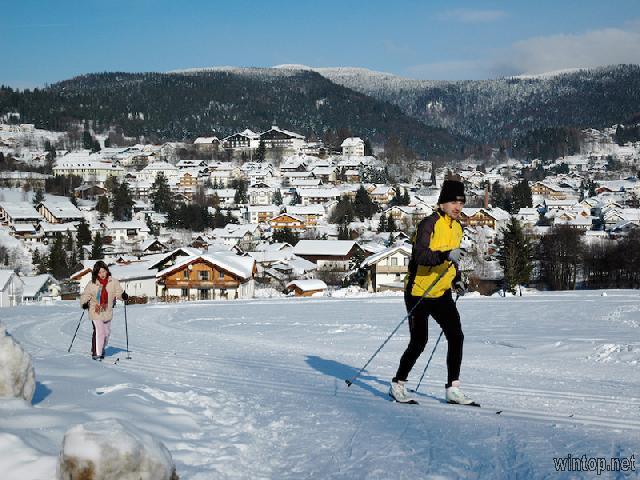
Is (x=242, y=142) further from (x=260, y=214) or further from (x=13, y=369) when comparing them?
(x=13, y=369)

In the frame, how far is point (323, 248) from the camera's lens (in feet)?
199

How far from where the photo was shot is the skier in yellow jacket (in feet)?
14.2

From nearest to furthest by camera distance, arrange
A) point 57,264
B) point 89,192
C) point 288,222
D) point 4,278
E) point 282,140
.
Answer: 1. point 4,278
2. point 57,264
3. point 288,222
4. point 89,192
5. point 282,140

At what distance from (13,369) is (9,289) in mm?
35624

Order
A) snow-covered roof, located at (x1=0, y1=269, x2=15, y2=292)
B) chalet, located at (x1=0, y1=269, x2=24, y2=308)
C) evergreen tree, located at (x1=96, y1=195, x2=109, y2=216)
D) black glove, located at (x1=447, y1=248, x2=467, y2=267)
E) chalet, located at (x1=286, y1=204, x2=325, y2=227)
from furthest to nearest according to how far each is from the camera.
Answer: evergreen tree, located at (x1=96, y1=195, x2=109, y2=216) → chalet, located at (x1=286, y1=204, x2=325, y2=227) → snow-covered roof, located at (x1=0, y1=269, x2=15, y2=292) → chalet, located at (x1=0, y1=269, x2=24, y2=308) → black glove, located at (x1=447, y1=248, x2=467, y2=267)

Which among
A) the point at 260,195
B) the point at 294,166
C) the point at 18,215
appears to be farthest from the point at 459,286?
the point at 294,166

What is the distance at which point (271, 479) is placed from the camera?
2947mm

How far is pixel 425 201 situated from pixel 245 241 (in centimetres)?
3789

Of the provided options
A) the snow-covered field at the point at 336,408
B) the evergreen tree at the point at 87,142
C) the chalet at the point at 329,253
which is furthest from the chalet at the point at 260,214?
the evergreen tree at the point at 87,142

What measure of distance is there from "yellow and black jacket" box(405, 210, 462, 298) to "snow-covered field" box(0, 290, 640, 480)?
0.87 m

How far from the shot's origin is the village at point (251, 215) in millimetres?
43156

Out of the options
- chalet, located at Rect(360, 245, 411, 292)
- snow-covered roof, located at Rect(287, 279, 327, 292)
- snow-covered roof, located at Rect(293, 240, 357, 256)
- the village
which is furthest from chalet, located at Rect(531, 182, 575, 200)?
snow-covered roof, located at Rect(287, 279, 327, 292)

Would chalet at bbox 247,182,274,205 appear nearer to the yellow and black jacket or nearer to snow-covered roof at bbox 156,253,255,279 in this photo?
snow-covered roof at bbox 156,253,255,279

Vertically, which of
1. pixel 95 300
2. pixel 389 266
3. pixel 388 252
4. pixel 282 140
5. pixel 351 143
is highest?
pixel 282 140
